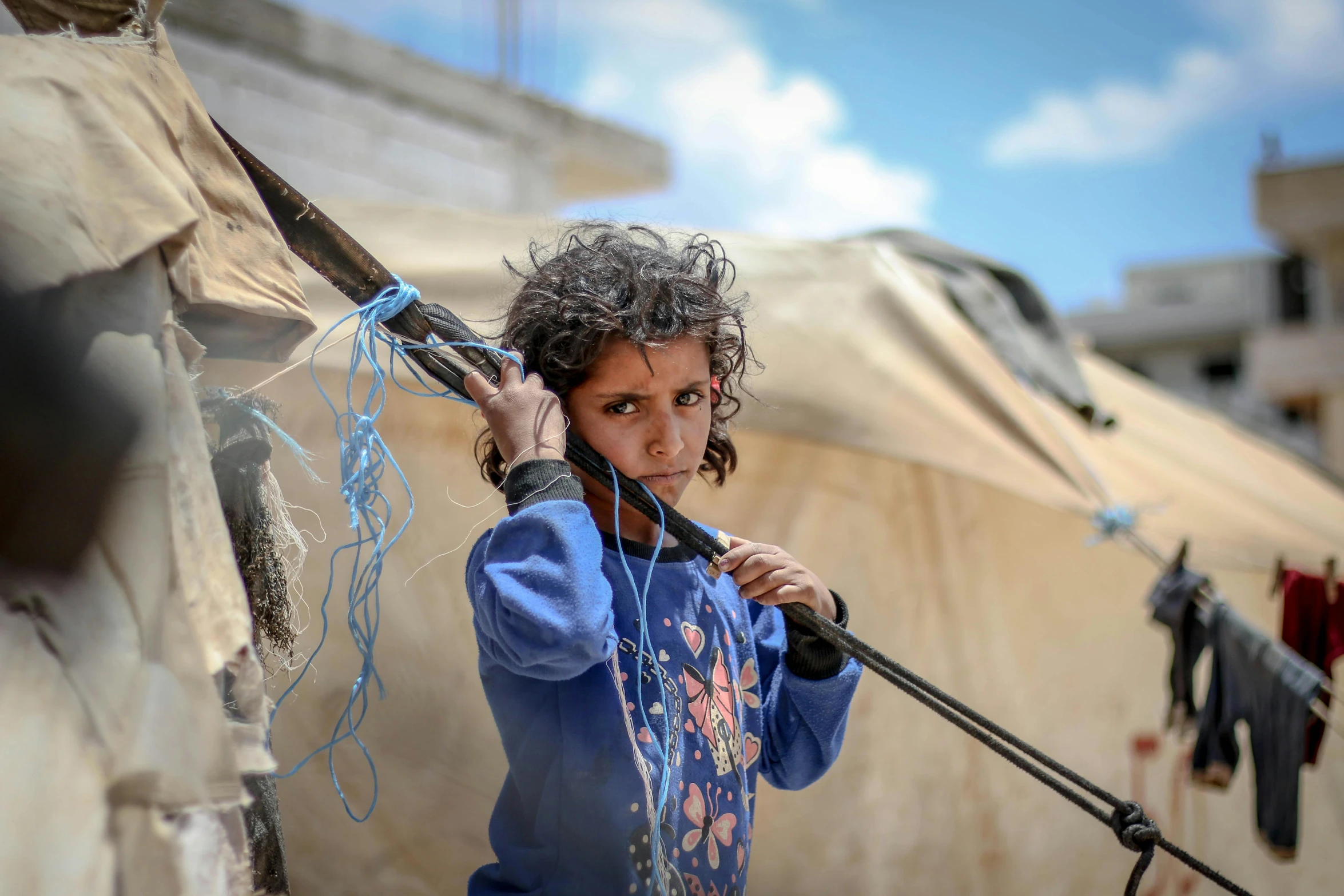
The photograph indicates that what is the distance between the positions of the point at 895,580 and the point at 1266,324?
13466mm

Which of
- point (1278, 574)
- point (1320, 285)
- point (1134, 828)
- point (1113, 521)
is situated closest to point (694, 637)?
point (1134, 828)

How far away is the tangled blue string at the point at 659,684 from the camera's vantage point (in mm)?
907

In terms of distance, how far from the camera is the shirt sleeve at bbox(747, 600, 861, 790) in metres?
1.05

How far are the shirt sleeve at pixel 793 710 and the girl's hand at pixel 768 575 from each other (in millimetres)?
115

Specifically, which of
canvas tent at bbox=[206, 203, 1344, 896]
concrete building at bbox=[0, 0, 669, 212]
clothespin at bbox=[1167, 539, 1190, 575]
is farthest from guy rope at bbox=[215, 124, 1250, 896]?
concrete building at bbox=[0, 0, 669, 212]

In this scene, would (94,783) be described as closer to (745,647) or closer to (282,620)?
(282,620)

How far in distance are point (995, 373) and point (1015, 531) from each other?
0.50 m

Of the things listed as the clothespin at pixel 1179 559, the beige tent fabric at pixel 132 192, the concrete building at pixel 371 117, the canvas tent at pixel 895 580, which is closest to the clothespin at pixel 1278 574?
the canvas tent at pixel 895 580

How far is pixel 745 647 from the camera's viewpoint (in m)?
1.08

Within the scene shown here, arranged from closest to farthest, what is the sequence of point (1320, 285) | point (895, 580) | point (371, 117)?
point (895, 580) < point (371, 117) < point (1320, 285)

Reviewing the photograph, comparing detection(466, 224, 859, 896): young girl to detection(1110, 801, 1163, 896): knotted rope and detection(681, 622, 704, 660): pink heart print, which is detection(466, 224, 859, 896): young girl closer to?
detection(681, 622, 704, 660): pink heart print

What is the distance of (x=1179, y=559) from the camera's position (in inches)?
81.4

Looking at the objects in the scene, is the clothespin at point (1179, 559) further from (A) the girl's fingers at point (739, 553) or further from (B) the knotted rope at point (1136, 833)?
(A) the girl's fingers at point (739, 553)

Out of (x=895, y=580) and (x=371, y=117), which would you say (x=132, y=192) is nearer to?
(x=895, y=580)
